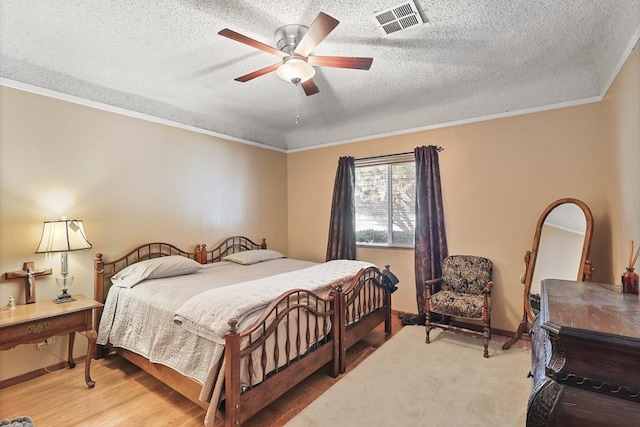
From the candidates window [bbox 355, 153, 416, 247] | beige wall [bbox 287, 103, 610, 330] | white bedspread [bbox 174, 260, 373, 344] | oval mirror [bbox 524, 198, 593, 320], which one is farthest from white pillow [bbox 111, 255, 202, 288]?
oval mirror [bbox 524, 198, 593, 320]

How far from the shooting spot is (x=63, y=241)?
8.39 feet

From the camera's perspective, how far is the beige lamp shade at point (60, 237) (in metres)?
2.52

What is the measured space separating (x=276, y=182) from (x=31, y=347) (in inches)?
138

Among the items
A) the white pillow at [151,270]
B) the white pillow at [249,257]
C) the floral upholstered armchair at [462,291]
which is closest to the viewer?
the white pillow at [151,270]

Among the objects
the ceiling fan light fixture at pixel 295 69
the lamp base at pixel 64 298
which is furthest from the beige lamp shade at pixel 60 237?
the ceiling fan light fixture at pixel 295 69

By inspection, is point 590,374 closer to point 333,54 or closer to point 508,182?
point 333,54

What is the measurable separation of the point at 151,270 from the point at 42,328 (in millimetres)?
844

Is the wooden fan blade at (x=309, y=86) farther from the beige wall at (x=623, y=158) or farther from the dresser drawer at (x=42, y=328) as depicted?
the dresser drawer at (x=42, y=328)

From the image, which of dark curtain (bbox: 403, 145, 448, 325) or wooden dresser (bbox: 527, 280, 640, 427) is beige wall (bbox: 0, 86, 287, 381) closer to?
dark curtain (bbox: 403, 145, 448, 325)

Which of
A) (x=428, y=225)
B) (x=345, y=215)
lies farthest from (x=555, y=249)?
(x=345, y=215)

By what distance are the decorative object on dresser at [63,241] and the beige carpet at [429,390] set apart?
7.42 ft

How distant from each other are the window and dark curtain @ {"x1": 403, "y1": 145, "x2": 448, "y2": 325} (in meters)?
0.24

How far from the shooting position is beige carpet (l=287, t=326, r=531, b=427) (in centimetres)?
209

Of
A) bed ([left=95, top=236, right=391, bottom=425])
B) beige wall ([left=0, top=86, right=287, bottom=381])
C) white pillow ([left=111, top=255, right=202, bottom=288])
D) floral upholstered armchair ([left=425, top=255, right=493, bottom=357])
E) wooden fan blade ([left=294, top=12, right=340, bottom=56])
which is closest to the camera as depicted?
wooden fan blade ([left=294, top=12, right=340, bottom=56])
